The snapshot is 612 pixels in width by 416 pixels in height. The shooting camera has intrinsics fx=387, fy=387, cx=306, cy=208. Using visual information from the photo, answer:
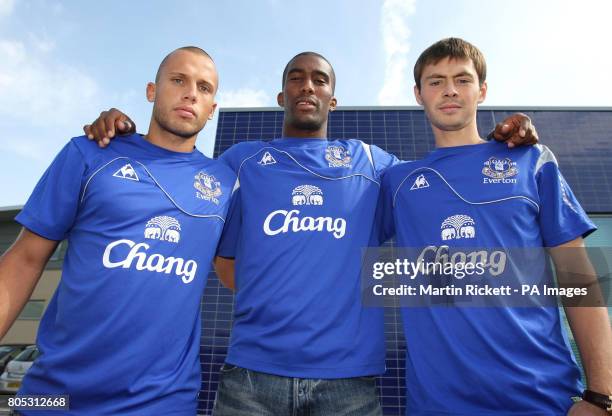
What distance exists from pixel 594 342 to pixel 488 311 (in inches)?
18.3

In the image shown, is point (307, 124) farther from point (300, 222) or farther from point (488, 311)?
point (488, 311)

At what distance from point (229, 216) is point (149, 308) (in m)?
0.81

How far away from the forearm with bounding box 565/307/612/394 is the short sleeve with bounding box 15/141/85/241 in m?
2.65

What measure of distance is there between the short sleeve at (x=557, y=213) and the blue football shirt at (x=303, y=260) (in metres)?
0.96

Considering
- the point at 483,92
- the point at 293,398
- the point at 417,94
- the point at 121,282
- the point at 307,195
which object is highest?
the point at 417,94

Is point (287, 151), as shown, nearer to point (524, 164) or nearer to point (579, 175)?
point (524, 164)

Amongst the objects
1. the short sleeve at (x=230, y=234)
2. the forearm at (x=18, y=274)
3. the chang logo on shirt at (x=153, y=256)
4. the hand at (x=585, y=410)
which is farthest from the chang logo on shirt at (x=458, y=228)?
the forearm at (x=18, y=274)

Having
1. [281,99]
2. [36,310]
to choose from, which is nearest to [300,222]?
[281,99]

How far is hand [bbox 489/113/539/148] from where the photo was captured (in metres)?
2.29

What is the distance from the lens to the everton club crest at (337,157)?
264cm

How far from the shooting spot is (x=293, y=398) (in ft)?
6.49

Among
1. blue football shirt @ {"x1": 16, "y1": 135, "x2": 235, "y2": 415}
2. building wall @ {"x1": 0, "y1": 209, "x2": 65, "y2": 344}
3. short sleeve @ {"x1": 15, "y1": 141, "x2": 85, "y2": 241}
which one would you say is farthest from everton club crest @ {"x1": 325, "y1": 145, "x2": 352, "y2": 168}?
building wall @ {"x1": 0, "y1": 209, "x2": 65, "y2": 344}

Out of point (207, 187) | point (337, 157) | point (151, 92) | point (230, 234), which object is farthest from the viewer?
point (151, 92)

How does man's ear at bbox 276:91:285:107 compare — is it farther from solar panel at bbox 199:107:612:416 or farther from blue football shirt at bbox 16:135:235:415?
solar panel at bbox 199:107:612:416
